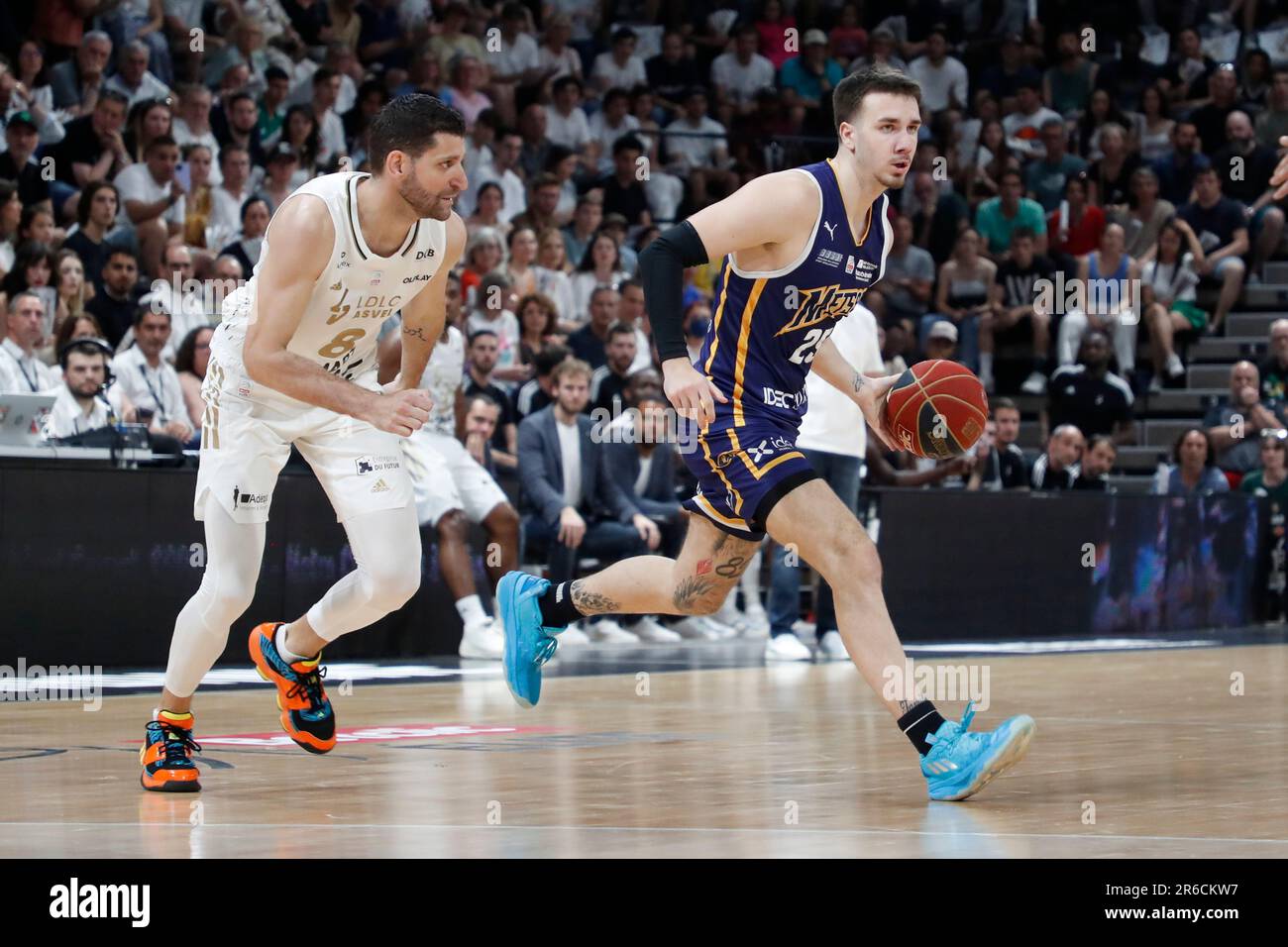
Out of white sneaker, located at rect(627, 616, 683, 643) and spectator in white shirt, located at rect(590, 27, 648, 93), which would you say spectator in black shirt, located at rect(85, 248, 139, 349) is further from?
spectator in white shirt, located at rect(590, 27, 648, 93)

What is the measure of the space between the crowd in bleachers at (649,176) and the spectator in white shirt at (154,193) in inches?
1.1

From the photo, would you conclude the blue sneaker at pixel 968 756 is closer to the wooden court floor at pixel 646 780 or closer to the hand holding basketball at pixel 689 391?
the wooden court floor at pixel 646 780

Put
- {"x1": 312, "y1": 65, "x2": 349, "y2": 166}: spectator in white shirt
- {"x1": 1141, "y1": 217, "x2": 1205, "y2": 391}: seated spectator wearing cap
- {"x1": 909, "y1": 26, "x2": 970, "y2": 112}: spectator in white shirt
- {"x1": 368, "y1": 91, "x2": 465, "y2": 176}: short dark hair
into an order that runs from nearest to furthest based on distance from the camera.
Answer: {"x1": 368, "y1": 91, "x2": 465, "y2": 176}: short dark hair < {"x1": 312, "y1": 65, "x2": 349, "y2": 166}: spectator in white shirt < {"x1": 1141, "y1": 217, "x2": 1205, "y2": 391}: seated spectator wearing cap < {"x1": 909, "y1": 26, "x2": 970, "y2": 112}: spectator in white shirt

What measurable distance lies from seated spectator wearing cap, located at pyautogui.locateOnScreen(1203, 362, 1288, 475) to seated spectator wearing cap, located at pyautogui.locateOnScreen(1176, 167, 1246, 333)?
2.33 metres

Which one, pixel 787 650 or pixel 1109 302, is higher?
pixel 1109 302

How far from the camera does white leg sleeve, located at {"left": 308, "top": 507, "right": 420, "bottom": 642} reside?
6047mm

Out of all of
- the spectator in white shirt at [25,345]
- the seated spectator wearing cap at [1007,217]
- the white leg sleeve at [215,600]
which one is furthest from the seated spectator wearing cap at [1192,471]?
the white leg sleeve at [215,600]

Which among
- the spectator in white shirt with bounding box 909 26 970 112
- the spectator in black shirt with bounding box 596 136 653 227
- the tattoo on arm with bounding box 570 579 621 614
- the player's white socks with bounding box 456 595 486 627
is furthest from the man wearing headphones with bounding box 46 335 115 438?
the spectator in white shirt with bounding box 909 26 970 112

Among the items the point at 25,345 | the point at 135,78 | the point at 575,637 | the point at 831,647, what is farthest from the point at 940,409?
the point at 135,78

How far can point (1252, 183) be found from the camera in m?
19.9

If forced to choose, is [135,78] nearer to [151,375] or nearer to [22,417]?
[151,375]

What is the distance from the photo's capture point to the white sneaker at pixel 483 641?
1132cm

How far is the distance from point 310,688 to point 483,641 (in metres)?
4.99

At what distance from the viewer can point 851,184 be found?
235 inches
